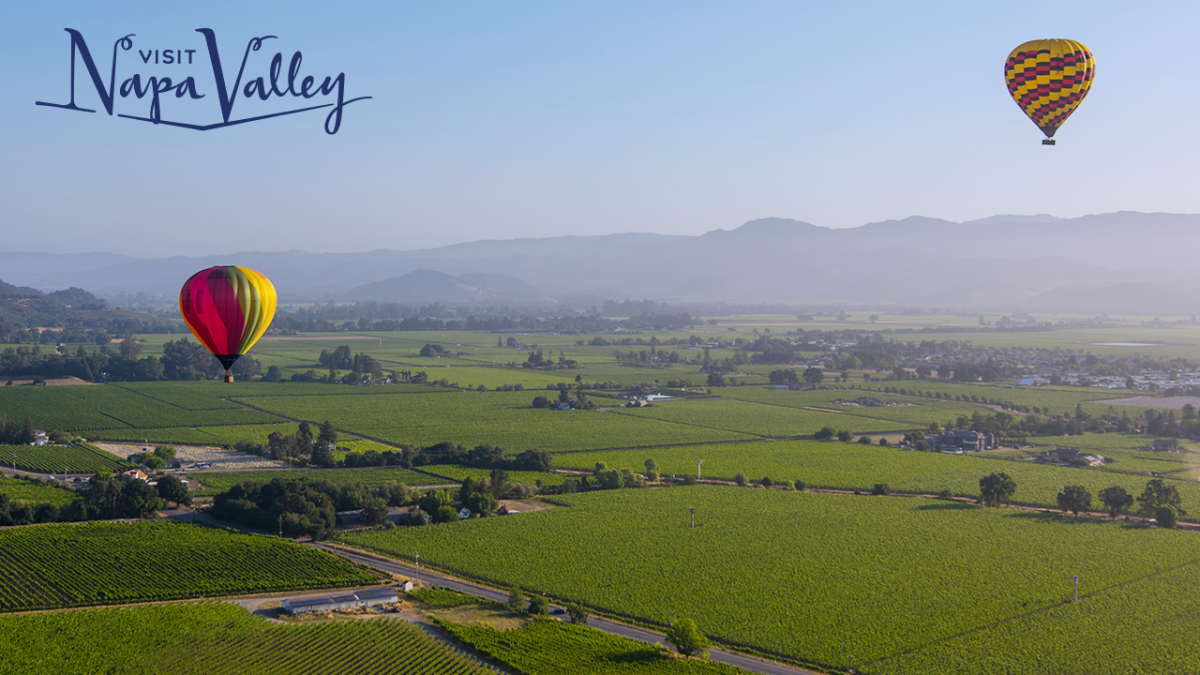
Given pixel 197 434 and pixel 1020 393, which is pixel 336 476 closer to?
pixel 197 434

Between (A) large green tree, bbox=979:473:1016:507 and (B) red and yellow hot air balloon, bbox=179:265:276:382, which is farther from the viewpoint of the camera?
(A) large green tree, bbox=979:473:1016:507

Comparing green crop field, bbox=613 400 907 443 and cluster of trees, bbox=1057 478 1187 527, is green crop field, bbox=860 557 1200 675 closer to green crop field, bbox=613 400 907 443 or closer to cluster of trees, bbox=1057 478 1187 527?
cluster of trees, bbox=1057 478 1187 527

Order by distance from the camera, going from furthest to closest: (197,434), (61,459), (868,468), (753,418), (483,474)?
(753,418) < (197,434) < (868,468) < (61,459) < (483,474)

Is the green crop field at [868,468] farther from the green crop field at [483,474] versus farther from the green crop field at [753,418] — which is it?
the green crop field at [753,418]

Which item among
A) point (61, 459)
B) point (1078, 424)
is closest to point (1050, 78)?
point (1078, 424)

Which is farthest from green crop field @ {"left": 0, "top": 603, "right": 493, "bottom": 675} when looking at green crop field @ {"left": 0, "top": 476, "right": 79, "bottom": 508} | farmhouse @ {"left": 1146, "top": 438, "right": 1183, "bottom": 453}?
farmhouse @ {"left": 1146, "top": 438, "right": 1183, "bottom": 453}

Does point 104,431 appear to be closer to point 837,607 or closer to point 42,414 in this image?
point 42,414
